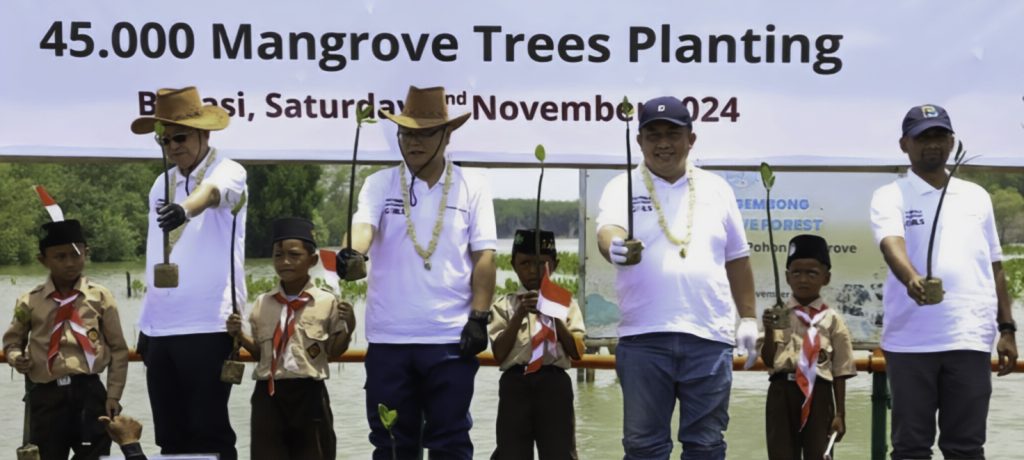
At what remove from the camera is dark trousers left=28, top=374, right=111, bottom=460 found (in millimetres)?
4914

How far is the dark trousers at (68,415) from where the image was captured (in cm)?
491

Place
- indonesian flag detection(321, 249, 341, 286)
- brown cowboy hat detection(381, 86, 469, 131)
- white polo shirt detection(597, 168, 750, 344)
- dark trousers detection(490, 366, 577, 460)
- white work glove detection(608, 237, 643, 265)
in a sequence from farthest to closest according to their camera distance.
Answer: dark trousers detection(490, 366, 577, 460), brown cowboy hat detection(381, 86, 469, 131), indonesian flag detection(321, 249, 341, 286), white polo shirt detection(597, 168, 750, 344), white work glove detection(608, 237, 643, 265)

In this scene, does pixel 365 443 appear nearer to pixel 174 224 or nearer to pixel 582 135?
pixel 582 135

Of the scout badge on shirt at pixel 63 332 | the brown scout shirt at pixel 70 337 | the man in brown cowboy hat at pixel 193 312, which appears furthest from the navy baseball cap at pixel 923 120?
the scout badge on shirt at pixel 63 332

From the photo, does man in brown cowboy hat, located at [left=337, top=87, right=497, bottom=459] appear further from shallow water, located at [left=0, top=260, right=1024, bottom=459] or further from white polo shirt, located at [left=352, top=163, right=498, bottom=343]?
shallow water, located at [left=0, top=260, right=1024, bottom=459]

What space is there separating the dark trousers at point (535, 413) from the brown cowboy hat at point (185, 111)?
1.26m

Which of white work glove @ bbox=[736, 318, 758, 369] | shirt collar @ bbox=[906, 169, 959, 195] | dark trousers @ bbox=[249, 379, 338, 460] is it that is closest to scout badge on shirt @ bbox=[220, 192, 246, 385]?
dark trousers @ bbox=[249, 379, 338, 460]

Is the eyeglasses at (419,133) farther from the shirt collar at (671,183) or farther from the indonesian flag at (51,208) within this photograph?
the indonesian flag at (51,208)

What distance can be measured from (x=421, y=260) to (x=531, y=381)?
73 cm

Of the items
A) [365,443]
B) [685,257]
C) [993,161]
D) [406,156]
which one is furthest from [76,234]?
[365,443]

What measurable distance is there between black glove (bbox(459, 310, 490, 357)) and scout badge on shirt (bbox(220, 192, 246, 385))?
2.24 ft

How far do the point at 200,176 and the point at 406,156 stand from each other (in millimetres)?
652

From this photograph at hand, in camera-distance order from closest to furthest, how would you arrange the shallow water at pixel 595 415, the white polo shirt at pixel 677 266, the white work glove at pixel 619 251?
the white work glove at pixel 619 251 < the white polo shirt at pixel 677 266 < the shallow water at pixel 595 415

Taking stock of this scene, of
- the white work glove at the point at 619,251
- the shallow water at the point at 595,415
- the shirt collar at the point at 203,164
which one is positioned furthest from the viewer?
the shallow water at the point at 595,415
